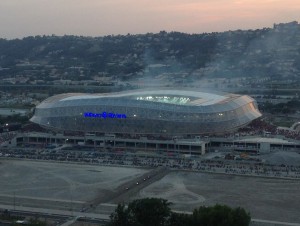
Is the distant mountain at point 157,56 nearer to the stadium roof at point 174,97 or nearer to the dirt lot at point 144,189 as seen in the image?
the stadium roof at point 174,97

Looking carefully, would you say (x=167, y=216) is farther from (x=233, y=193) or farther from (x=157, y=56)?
(x=157, y=56)

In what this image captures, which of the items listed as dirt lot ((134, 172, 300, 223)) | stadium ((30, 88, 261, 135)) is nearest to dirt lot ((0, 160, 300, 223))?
dirt lot ((134, 172, 300, 223))

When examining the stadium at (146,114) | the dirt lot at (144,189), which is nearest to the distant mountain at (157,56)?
the stadium at (146,114)

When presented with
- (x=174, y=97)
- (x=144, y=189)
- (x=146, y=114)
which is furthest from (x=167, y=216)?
(x=174, y=97)

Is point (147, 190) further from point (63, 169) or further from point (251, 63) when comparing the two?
point (251, 63)

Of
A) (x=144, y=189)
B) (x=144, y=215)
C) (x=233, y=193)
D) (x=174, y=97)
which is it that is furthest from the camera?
(x=174, y=97)

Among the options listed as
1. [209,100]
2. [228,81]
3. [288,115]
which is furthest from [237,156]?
[228,81]
